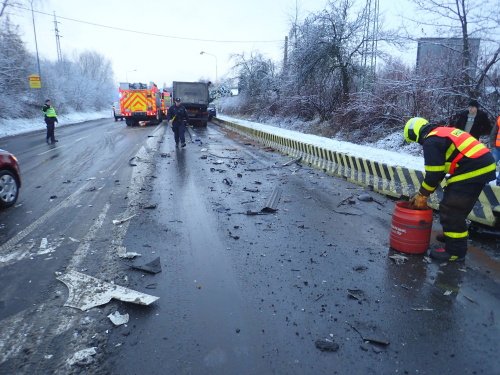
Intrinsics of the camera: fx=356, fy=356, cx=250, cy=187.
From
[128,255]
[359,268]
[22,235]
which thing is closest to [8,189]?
[22,235]

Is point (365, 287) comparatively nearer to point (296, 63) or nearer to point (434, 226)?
point (434, 226)

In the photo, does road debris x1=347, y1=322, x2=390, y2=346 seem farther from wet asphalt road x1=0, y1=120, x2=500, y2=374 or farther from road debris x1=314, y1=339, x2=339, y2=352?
road debris x1=314, y1=339, x2=339, y2=352

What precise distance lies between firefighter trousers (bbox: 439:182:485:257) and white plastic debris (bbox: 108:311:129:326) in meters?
3.73

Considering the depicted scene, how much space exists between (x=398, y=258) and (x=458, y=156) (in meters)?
1.39

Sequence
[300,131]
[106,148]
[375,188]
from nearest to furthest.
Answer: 1. [375,188]
2. [106,148]
3. [300,131]

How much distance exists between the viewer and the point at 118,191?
752cm

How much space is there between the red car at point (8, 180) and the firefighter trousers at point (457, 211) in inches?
275

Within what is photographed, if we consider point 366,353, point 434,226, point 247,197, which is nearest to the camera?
point 366,353

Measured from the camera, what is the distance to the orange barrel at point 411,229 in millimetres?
4379

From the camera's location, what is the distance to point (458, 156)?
13.4 feet

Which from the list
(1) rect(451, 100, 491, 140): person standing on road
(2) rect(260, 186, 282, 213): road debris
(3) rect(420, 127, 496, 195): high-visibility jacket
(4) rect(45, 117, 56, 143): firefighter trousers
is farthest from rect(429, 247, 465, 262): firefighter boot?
(4) rect(45, 117, 56, 143): firefighter trousers

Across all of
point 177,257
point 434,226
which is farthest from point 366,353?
point 434,226

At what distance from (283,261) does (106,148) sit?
12488 millimetres

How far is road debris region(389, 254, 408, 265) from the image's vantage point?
14.2 ft
